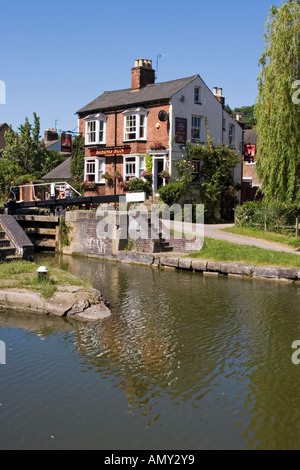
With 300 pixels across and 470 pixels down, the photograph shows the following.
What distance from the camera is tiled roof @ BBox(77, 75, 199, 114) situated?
104 feet

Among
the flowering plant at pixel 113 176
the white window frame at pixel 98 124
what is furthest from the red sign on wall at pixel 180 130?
the white window frame at pixel 98 124

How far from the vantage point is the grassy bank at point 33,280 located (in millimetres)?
11969

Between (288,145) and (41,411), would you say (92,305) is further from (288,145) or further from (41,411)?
(288,145)

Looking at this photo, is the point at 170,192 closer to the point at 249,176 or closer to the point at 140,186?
the point at 140,186

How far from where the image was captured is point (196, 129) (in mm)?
32781

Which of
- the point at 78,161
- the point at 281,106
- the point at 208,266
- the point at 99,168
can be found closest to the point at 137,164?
the point at 99,168

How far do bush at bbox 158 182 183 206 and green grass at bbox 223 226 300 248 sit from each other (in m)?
5.22

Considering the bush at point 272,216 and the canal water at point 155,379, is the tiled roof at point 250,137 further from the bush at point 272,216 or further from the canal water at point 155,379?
the canal water at point 155,379

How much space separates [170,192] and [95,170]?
719 cm

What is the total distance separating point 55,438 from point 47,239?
20816 mm

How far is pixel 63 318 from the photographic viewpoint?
11359 millimetres

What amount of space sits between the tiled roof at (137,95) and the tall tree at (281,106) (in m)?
10.7

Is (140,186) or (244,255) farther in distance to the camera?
(140,186)
